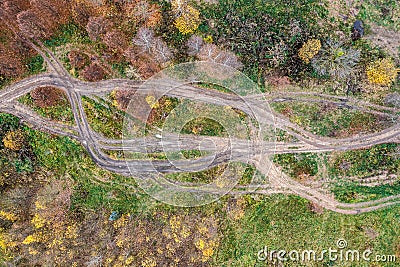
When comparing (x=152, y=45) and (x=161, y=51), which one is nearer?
(x=161, y=51)

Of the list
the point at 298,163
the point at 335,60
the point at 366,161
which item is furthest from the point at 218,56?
the point at 366,161

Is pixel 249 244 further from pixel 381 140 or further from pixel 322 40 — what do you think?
pixel 322 40

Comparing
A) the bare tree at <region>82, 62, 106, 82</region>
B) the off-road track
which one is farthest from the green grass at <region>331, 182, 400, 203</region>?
the bare tree at <region>82, 62, 106, 82</region>

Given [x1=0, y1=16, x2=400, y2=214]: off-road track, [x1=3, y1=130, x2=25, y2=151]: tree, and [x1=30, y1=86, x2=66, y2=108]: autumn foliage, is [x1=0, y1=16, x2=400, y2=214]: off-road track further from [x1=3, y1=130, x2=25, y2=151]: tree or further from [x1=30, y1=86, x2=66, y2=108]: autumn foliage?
[x1=3, y1=130, x2=25, y2=151]: tree

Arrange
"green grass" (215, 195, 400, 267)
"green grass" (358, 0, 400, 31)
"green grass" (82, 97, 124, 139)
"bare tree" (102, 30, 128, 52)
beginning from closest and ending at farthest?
"bare tree" (102, 30, 128, 52), "green grass" (358, 0, 400, 31), "green grass" (82, 97, 124, 139), "green grass" (215, 195, 400, 267)

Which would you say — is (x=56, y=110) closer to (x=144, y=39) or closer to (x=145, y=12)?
(x=144, y=39)

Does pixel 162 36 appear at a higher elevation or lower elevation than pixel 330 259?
higher

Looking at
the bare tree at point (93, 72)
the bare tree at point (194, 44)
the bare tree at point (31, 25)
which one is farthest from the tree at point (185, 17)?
the bare tree at point (31, 25)

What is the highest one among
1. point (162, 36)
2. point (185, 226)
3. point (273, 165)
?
point (162, 36)

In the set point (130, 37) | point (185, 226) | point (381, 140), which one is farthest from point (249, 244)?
point (130, 37)
